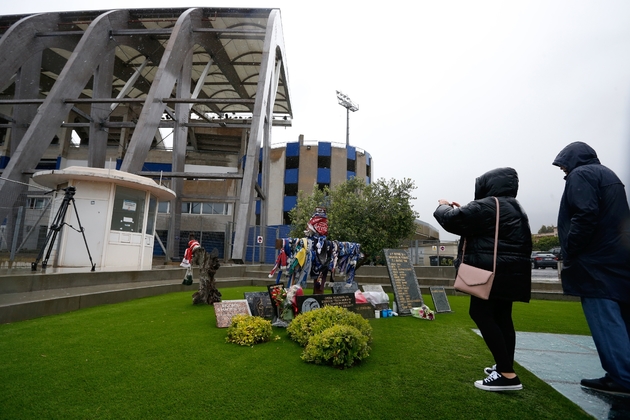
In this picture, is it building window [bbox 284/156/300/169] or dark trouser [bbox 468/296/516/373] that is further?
building window [bbox 284/156/300/169]

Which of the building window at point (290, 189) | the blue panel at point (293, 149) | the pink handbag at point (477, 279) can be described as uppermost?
the blue panel at point (293, 149)

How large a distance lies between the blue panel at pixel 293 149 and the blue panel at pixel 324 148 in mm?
2226

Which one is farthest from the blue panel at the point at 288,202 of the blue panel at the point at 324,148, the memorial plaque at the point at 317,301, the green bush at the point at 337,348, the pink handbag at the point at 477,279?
the pink handbag at the point at 477,279

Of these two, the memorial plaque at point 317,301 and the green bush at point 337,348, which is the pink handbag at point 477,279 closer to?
the green bush at point 337,348

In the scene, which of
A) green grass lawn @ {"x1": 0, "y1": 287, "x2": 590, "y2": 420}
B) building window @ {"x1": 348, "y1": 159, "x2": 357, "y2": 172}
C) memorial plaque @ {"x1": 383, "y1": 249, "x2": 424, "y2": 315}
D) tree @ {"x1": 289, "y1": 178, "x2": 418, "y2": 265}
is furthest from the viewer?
building window @ {"x1": 348, "y1": 159, "x2": 357, "y2": 172}

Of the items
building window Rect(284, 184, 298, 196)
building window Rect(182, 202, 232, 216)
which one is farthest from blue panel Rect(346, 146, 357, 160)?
building window Rect(182, 202, 232, 216)

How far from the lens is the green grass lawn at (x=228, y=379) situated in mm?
2617

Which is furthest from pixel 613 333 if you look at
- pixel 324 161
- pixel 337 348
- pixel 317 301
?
pixel 324 161

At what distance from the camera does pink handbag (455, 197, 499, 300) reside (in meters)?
2.94

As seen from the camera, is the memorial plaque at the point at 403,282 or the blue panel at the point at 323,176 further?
the blue panel at the point at 323,176

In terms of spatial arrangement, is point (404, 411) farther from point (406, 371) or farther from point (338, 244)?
point (338, 244)

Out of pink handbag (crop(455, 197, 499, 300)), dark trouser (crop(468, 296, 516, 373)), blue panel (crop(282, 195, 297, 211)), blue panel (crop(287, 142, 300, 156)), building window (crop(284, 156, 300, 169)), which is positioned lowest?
dark trouser (crop(468, 296, 516, 373))

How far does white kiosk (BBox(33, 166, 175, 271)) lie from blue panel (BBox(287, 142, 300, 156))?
25.2 m

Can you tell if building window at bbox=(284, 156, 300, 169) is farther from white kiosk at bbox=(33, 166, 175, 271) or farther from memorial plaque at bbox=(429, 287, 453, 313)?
memorial plaque at bbox=(429, 287, 453, 313)
